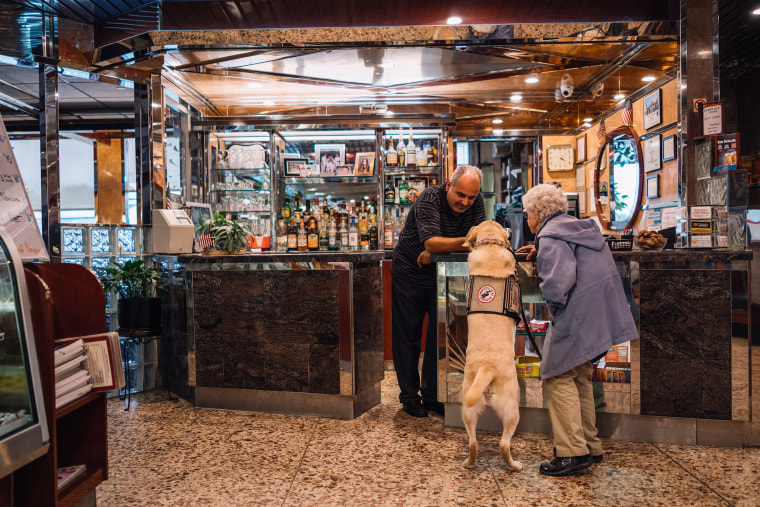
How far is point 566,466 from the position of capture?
2.62 metres

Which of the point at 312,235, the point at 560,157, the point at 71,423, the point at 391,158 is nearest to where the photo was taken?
the point at 71,423

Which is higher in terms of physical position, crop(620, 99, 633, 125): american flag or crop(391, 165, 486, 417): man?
crop(620, 99, 633, 125): american flag

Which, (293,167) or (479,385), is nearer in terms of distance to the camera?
(479,385)

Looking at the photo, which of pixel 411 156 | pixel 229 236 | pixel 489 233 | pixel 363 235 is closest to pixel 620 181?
pixel 411 156

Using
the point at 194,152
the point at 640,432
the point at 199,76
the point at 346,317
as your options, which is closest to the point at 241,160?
the point at 194,152

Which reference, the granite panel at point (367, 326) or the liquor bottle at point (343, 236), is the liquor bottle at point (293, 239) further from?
the granite panel at point (367, 326)

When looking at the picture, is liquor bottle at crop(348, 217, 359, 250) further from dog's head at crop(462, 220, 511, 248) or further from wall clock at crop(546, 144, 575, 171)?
wall clock at crop(546, 144, 575, 171)

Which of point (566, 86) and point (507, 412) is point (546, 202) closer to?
point (507, 412)

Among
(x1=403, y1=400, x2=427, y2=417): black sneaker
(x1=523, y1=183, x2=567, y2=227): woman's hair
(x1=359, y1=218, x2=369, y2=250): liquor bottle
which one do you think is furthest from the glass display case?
(x1=359, y1=218, x2=369, y2=250): liquor bottle

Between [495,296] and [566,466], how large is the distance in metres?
0.97

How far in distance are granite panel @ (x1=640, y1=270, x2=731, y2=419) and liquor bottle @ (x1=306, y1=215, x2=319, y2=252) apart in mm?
3176

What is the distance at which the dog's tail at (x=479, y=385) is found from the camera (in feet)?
8.01

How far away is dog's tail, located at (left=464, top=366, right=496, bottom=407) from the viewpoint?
244 cm

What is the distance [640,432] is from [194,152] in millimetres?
5211
